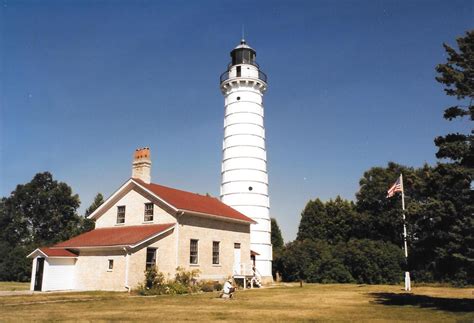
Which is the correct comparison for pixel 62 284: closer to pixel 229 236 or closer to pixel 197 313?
pixel 229 236

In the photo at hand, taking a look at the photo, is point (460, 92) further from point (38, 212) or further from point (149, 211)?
point (38, 212)

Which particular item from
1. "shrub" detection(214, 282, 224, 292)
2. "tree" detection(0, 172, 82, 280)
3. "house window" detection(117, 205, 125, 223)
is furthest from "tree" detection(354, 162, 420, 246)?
"tree" detection(0, 172, 82, 280)

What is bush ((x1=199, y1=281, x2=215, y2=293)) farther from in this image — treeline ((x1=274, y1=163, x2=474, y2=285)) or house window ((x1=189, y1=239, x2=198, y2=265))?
treeline ((x1=274, y1=163, x2=474, y2=285))

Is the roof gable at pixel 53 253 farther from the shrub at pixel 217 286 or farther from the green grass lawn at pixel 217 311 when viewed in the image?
the shrub at pixel 217 286

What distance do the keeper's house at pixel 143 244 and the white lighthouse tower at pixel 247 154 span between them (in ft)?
14.6

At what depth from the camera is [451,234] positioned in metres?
15.5

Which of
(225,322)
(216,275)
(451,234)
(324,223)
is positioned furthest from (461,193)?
(324,223)

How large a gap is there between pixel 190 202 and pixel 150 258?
5392 mm

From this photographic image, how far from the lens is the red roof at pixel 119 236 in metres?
23.4

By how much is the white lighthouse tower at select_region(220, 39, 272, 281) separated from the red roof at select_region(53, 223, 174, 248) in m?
10.4

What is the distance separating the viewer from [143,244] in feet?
76.4

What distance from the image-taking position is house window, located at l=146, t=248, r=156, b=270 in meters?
23.7

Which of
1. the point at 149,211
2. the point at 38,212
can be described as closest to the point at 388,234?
the point at 149,211

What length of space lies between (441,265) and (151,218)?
1624 centimetres
